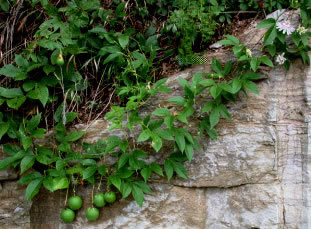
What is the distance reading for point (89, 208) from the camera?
209 centimetres

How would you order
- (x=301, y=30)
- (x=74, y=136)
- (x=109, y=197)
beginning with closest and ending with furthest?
(x=301, y=30) < (x=109, y=197) < (x=74, y=136)

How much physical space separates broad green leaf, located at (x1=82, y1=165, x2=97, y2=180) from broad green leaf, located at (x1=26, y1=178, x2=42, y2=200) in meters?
0.32

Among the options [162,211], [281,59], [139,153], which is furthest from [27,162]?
[281,59]

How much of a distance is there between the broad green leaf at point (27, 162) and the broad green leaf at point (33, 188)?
0.10 meters

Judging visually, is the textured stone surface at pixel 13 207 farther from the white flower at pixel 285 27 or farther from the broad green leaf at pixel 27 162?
the white flower at pixel 285 27

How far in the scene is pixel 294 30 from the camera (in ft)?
6.56

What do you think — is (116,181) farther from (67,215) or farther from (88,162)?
(67,215)

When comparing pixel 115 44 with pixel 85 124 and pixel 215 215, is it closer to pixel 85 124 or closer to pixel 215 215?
pixel 85 124

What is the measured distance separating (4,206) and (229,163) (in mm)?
1669

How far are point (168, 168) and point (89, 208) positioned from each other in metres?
0.62

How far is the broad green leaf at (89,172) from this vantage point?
202 centimetres

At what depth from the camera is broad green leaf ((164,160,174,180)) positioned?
6.53 feet

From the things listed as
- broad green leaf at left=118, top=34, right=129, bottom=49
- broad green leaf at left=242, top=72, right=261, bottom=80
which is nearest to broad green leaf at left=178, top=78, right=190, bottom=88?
broad green leaf at left=242, top=72, right=261, bottom=80

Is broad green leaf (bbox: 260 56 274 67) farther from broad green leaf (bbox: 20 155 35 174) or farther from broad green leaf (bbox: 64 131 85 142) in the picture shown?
broad green leaf (bbox: 20 155 35 174)
